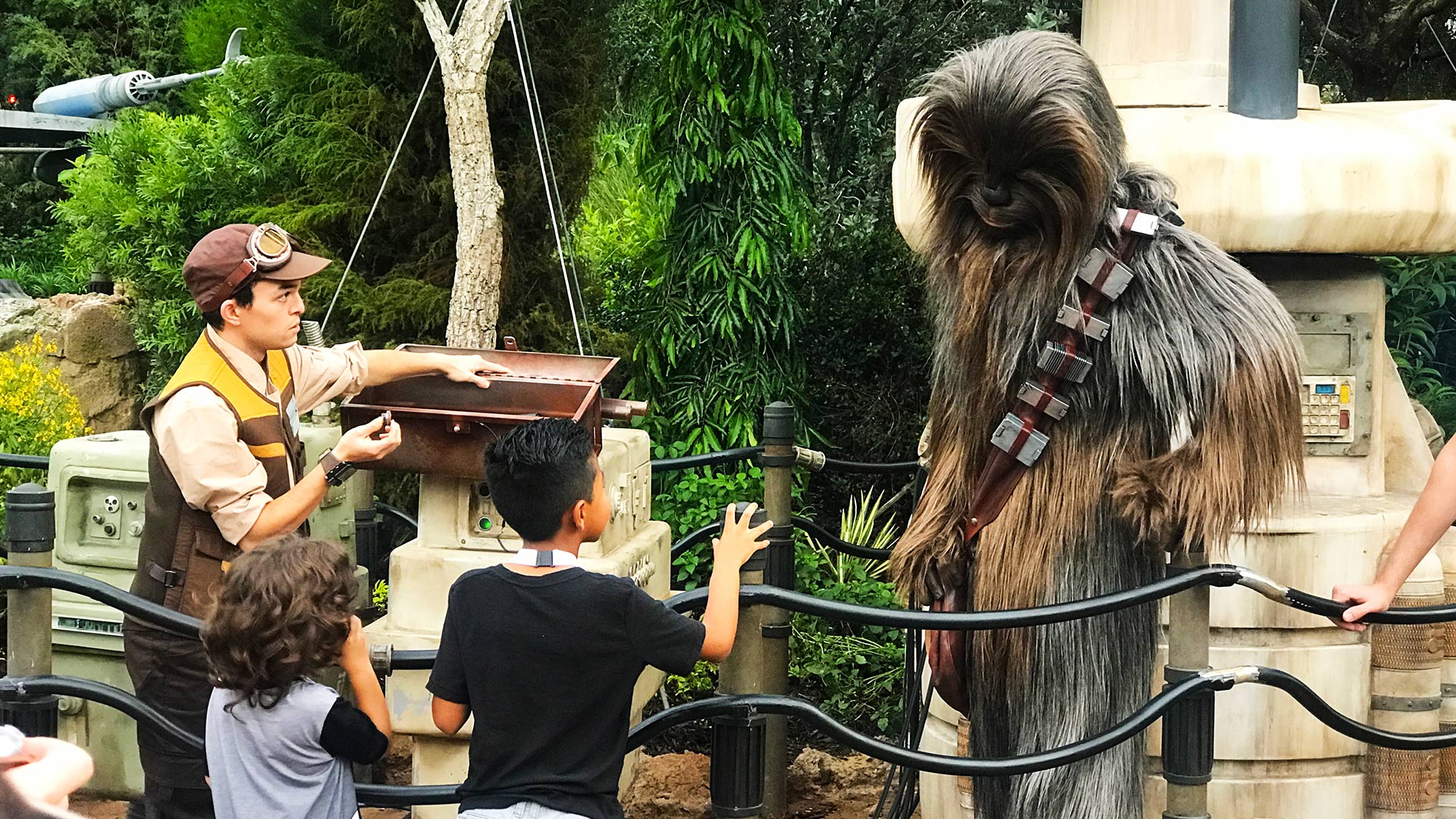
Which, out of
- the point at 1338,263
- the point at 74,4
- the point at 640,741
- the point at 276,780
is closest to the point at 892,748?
the point at 640,741

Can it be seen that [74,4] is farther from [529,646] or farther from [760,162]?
[529,646]

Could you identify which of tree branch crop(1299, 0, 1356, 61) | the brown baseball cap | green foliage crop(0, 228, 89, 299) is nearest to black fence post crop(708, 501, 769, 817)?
the brown baseball cap

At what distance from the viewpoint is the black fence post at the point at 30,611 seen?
270 centimetres

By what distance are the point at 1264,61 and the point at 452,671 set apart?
2494 millimetres

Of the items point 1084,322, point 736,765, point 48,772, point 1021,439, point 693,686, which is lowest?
point 693,686

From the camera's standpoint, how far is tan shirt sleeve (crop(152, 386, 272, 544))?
286cm

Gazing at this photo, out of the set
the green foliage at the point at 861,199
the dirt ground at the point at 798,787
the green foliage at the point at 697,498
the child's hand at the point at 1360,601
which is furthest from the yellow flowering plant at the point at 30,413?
the child's hand at the point at 1360,601

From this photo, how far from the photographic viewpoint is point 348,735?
243 cm

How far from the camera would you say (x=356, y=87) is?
6.83 meters

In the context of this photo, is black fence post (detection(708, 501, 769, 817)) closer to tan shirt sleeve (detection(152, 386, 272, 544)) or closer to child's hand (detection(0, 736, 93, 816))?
tan shirt sleeve (detection(152, 386, 272, 544))

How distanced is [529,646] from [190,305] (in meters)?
A: 5.66

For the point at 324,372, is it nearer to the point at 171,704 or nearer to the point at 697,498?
the point at 171,704

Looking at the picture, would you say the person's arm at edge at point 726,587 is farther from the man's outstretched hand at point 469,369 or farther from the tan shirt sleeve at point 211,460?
the man's outstretched hand at point 469,369

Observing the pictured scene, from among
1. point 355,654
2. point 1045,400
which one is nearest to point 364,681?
point 355,654
